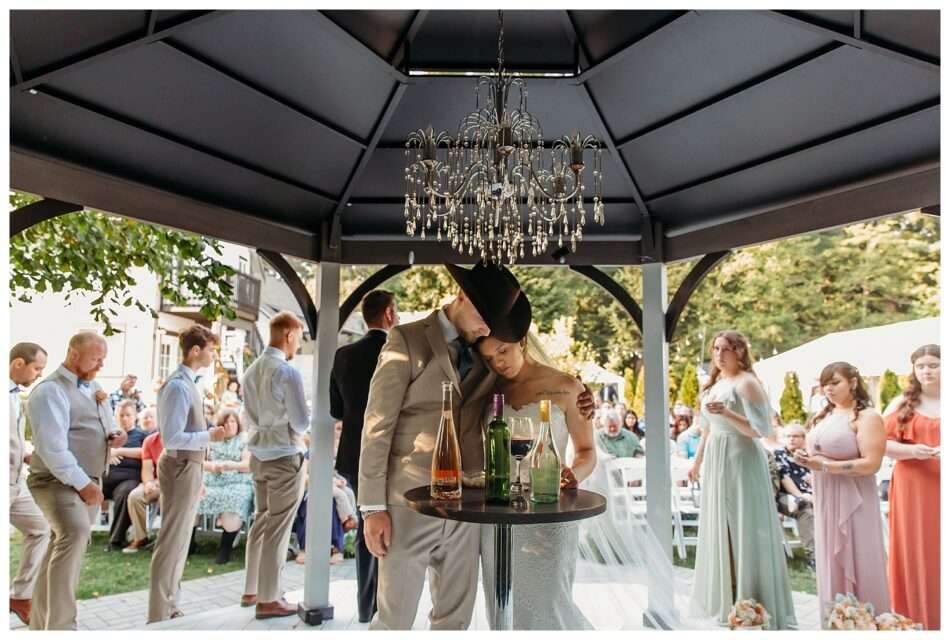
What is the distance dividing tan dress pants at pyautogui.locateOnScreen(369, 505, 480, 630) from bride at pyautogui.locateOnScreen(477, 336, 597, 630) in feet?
0.24

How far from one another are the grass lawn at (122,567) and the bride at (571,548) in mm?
4058

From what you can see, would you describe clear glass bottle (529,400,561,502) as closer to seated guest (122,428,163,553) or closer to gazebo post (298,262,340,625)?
gazebo post (298,262,340,625)

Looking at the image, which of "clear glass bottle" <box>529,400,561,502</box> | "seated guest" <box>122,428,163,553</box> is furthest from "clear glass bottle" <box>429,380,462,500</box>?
"seated guest" <box>122,428,163,553</box>

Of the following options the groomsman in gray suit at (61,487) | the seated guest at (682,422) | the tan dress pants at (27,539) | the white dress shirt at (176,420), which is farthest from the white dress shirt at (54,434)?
the seated guest at (682,422)

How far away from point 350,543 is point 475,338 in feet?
19.7

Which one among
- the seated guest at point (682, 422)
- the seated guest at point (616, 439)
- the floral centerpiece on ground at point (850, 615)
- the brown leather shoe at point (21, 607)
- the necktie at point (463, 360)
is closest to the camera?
the necktie at point (463, 360)

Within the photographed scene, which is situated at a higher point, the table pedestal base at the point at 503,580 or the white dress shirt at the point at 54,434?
the white dress shirt at the point at 54,434

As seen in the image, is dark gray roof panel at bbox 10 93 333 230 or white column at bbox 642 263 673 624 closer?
dark gray roof panel at bbox 10 93 333 230

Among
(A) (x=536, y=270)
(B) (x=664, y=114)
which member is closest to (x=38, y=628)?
(B) (x=664, y=114)

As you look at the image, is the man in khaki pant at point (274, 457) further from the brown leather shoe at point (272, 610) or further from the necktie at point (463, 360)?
the necktie at point (463, 360)

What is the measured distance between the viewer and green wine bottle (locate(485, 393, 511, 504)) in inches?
84.1

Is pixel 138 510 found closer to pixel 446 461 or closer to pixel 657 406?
pixel 657 406

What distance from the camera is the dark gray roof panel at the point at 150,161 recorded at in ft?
9.39

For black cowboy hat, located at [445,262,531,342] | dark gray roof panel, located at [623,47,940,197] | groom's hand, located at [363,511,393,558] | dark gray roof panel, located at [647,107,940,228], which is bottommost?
groom's hand, located at [363,511,393,558]
